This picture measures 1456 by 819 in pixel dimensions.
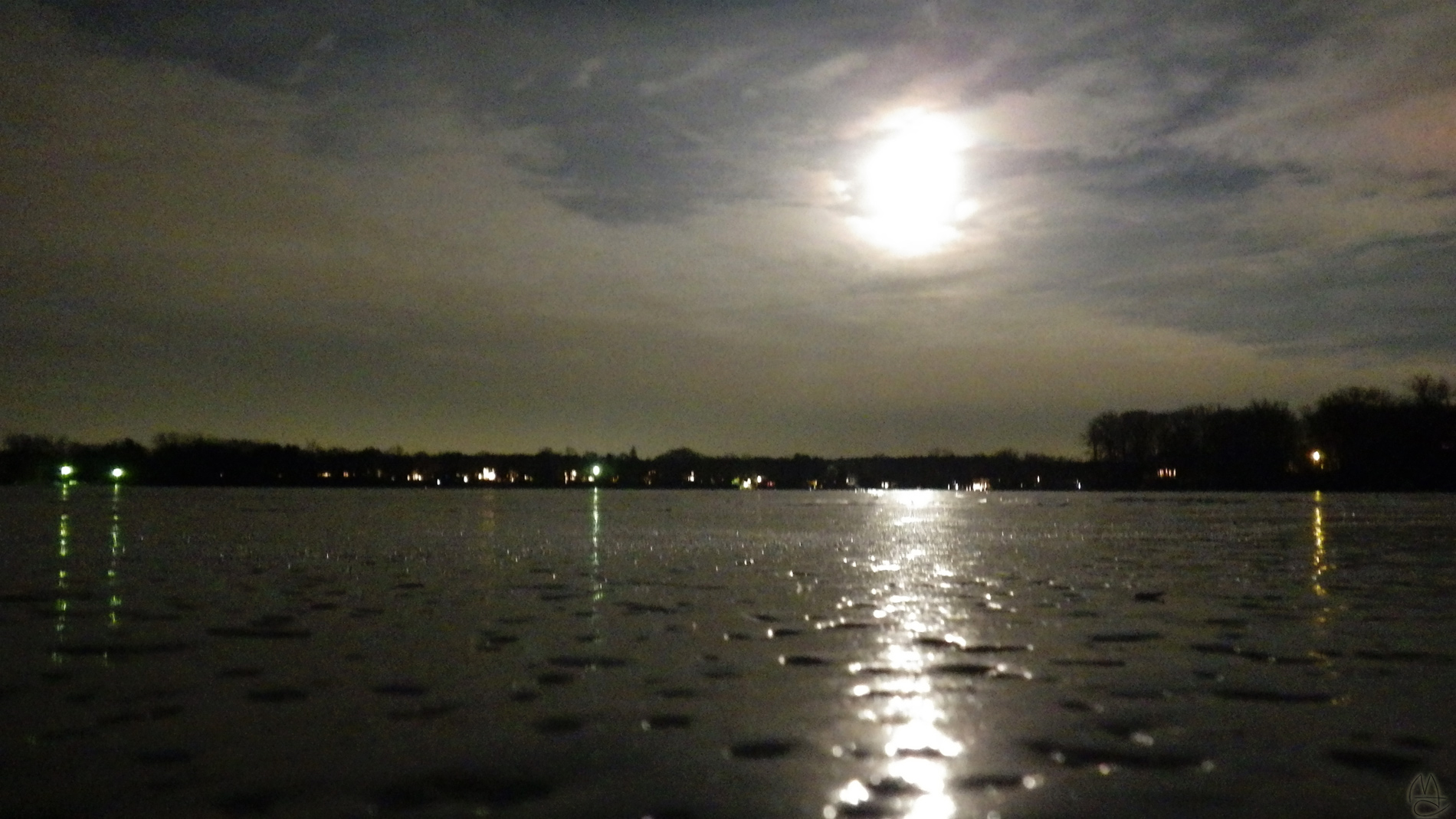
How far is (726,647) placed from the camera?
13.2 metres

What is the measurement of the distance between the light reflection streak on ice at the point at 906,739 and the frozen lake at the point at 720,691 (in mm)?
36

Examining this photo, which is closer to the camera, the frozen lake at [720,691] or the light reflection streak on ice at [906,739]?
the light reflection streak on ice at [906,739]

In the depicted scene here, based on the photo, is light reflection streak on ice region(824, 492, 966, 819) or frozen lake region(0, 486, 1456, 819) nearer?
light reflection streak on ice region(824, 492, 966, 819)

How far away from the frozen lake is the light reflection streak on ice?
4 cm

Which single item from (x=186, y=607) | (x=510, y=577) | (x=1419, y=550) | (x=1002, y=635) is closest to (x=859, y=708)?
(x=1002, y=635)

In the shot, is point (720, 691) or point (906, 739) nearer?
point (906, 739)

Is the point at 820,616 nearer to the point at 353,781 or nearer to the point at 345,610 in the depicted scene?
the point at 345,610

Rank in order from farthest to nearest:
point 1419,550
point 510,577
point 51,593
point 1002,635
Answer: point 1419,550 < point 510,577 < point 51,593 < point 1002,635

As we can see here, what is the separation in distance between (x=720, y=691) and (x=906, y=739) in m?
2.35

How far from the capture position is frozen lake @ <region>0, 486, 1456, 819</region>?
7.29 m

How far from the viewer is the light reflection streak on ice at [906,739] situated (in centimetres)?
702

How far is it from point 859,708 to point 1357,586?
14.4m

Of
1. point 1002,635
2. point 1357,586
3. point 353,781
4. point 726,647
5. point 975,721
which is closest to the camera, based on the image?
point 353,781

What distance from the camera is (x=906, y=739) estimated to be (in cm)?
868
